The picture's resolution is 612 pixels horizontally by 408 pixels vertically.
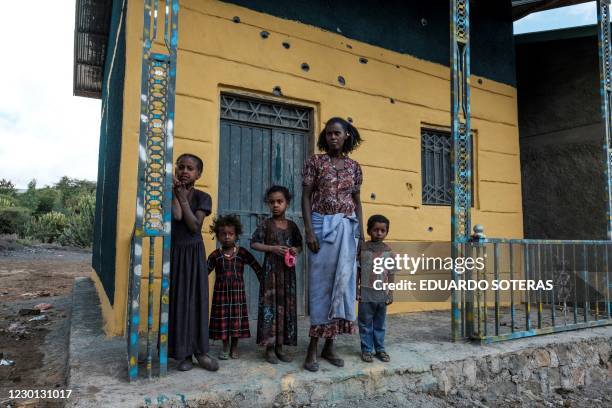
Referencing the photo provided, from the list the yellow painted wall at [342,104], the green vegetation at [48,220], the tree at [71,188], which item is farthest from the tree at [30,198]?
the yellow painted wall at [342,104]

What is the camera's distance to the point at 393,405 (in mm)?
2828

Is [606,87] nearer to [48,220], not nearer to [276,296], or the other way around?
[276,296]

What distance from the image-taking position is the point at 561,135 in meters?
6.24

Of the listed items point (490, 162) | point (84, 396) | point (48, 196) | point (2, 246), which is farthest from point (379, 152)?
point (48, 196)

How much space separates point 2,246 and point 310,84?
16.2 metres

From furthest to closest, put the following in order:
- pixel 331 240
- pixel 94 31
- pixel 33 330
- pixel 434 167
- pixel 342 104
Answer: pixel 94 31 < pixel 434 167 < pixel 342 104 < pixel 33 330 < pixel 331 240

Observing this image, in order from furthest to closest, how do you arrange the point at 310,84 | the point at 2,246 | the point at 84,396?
the point at 2,246 < the point at 310,84 < the point at 84,396

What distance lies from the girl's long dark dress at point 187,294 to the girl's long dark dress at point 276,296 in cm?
40

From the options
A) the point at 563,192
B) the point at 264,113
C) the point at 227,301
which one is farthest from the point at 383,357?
the point at 563,192

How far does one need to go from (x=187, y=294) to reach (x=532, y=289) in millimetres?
3518

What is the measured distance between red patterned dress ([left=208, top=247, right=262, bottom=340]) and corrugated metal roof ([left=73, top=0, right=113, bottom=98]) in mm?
4744

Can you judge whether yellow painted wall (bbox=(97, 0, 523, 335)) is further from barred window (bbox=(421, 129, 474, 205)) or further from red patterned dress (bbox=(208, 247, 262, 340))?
red patterned dress (bbox=(208, 247, 262, 340))

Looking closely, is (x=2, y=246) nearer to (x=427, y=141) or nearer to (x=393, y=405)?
(x=427, y=141)

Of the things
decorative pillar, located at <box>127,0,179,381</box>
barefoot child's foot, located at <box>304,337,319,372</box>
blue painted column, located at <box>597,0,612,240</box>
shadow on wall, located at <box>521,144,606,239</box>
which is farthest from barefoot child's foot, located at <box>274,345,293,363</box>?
shadow on wall, located at <box>521,144,606,239</box>
